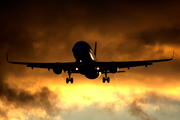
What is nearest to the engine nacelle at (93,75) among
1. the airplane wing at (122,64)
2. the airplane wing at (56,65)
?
the airplane wing at (122,64)

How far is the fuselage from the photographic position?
9379 centimetres

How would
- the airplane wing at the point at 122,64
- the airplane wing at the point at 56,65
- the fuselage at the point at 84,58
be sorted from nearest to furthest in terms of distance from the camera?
the airplane wing at the point at 122,64, the fuselage at the point at 84,58, the airplane wing at the point at 56,65

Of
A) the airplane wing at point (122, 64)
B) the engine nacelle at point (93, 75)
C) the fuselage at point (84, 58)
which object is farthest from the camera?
the engine nacelle at point (93, 75)

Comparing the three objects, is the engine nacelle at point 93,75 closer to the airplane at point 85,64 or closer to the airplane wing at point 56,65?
the airplane at point 85,64

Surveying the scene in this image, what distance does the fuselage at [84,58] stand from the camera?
308ft

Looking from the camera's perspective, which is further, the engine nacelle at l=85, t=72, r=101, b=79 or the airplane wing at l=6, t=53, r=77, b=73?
the engine nacelle at l=85, t=72, r=101, b=79

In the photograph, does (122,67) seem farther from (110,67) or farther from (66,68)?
(66,68)

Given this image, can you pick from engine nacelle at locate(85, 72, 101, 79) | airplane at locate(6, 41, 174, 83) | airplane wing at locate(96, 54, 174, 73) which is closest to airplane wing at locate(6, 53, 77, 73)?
airplane at locate(6, 41, 174, 83)

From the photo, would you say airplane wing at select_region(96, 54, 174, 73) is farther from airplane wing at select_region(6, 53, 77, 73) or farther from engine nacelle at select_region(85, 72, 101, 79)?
airplane wing at select_region(6, 53, 77, 73)

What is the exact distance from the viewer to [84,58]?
9438 cm

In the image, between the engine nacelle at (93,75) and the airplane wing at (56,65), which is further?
the engine nacelle at (93,75)

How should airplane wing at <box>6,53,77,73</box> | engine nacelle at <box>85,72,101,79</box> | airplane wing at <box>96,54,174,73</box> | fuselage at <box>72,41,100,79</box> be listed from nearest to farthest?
airplane wing at <box>96,54,174,73</box> → fuselage at <box>72,41,100,79</box> → airplane wing at <box>6,53,77,73</box> → engine nacelle at <box>85,72,101,79</box>

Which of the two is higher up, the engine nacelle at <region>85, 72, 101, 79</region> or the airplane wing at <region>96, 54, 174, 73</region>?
the airplane wing at <region>96, 54, 174, 73</region>

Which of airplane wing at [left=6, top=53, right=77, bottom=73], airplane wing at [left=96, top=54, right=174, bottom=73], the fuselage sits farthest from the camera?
airplane wing at [left=6, top=53, right=77, bottom=73]
